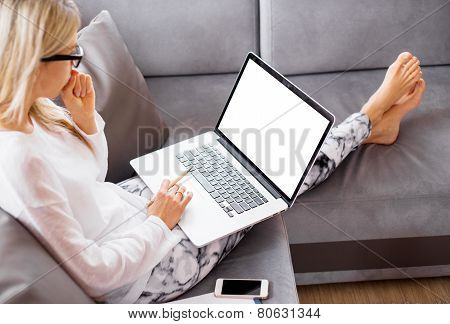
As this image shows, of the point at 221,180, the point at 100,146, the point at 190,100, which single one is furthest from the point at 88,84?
the point at 190,100

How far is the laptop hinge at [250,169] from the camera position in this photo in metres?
1.26

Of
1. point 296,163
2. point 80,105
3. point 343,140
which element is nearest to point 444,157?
point 343,140

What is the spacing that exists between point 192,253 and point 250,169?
10.9 inches

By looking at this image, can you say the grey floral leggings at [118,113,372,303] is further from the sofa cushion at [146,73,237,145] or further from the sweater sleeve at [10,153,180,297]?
the sofa cushion at [146,73,237,145]

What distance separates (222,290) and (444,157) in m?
0.73

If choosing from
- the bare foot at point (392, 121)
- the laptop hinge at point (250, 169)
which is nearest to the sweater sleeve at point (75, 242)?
the laptop hinge at point (250, 169)

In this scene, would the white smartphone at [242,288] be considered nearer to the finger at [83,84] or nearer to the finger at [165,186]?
the finger at [165,186]

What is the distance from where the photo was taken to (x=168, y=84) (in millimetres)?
1720

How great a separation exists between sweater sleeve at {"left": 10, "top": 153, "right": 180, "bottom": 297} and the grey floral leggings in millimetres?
45

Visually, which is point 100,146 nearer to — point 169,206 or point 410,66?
point 169,206

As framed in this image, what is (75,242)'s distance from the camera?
38.0 inches

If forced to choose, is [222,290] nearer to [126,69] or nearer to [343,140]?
[343,140]

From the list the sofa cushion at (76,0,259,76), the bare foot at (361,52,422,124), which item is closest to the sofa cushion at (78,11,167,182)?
the sofa cushion at (76,0,259,76)

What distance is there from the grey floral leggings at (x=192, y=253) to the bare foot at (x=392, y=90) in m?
0.12
